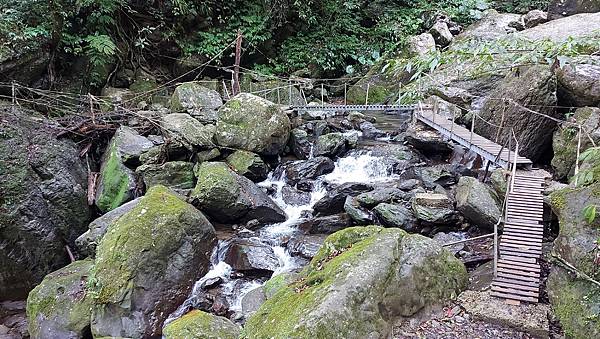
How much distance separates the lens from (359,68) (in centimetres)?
1759

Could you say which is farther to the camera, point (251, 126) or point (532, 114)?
point (251, 126)

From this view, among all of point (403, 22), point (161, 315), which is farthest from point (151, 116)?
point (403, 22)

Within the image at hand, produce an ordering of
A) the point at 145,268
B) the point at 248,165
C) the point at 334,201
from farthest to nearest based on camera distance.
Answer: the point at 248,165, the point at 334,201, the point at 145,268

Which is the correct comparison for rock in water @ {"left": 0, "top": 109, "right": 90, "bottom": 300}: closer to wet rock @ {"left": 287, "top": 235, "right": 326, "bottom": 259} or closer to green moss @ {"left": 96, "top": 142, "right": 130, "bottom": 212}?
green moss @ {"left": 96, "top": 142, "right": 130, "bottom": 212}

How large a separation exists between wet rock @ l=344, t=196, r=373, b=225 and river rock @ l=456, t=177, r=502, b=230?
156cm

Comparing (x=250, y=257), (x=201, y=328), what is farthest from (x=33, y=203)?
(x=201, y=328)

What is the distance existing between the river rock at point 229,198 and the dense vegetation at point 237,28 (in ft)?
22.1

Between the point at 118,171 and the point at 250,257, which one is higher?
Answer: the point at 118,171

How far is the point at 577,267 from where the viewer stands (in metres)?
4.20

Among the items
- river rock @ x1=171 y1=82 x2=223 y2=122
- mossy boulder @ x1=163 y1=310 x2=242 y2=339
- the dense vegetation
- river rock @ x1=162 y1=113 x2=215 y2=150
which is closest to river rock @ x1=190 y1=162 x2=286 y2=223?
river rock @ x1=162 y1=113 x2=215 y2=150

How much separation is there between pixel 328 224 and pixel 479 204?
8.66ft

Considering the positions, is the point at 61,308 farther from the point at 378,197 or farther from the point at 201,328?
the point at 378,197

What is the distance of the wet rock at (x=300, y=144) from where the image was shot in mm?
10780

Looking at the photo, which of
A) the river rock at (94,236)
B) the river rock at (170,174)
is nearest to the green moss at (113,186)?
the river rock at (170,174)
